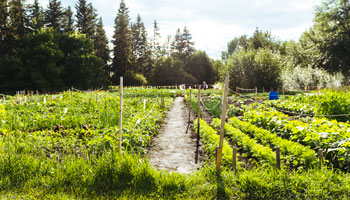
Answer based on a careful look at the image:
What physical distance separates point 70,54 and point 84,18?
988 centimetres

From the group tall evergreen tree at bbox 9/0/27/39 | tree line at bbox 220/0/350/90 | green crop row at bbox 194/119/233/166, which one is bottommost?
green crop row at bbox 194/119/233/166

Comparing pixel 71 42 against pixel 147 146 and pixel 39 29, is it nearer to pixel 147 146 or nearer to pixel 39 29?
pixel 39 29

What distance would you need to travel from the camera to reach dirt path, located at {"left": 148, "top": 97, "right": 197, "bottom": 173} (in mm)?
5934

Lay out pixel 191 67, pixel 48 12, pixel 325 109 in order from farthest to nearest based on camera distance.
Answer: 1. pixel 191 67
2. pixel 48 12
3. pixel 325 109

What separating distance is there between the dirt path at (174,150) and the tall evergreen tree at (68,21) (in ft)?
132

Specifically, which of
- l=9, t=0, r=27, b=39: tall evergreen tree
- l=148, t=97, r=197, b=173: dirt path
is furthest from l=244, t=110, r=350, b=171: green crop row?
l=9, t=0, r=27, b=39: tall evergreen tree

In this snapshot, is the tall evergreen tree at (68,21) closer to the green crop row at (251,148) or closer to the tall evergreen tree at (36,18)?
the tall evergreen tree at (36,18)

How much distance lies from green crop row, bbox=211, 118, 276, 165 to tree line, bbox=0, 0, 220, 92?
31545mm

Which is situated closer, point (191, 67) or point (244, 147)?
point (244, 147)

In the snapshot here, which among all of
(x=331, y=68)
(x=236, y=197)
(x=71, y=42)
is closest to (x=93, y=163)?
(x=236, y=197)

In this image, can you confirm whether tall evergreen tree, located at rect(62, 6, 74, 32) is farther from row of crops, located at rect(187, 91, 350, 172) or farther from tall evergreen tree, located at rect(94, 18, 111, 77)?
row of crops, located at rect(187, 91, 350, 172)

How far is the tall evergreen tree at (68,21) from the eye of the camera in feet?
142

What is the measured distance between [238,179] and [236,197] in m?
0.43

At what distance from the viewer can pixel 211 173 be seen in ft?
16.0
